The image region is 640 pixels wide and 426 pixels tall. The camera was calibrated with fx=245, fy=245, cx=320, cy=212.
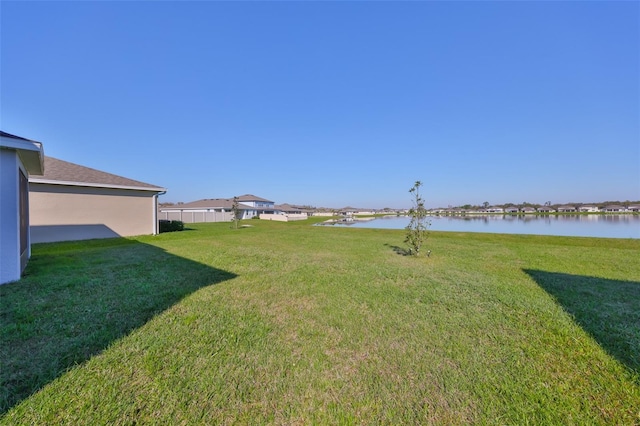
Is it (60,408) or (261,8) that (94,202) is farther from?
(60,408)

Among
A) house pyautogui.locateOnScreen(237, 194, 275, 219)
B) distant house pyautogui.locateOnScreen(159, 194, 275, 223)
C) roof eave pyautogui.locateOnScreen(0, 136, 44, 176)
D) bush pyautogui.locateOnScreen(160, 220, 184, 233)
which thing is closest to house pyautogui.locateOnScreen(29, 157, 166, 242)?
bush pyautogui.locateOnScreen(160, 220, 184, 233)

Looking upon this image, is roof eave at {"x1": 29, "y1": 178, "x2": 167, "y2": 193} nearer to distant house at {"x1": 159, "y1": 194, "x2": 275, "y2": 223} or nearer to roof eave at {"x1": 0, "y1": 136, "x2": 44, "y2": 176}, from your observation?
roof eave at {"x1": 0, "y1": 136, "x2": 44, "y2": 176}

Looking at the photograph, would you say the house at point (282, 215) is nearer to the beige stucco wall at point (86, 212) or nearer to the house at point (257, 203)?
the house at point (257, 203)

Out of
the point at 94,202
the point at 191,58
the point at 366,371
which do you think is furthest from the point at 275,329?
the point at 191,58

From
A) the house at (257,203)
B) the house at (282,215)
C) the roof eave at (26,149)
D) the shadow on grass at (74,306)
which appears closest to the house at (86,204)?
the shadow on grass at (74,306)

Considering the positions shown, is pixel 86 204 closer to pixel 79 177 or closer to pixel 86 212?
pixel 86 212

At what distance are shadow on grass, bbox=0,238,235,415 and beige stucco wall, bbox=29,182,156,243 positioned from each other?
4.91 m

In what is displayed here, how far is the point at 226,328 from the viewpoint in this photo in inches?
120

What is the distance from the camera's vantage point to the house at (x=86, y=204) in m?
10.3

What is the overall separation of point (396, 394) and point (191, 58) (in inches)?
650

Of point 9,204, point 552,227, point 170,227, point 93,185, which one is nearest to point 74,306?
point 9,204

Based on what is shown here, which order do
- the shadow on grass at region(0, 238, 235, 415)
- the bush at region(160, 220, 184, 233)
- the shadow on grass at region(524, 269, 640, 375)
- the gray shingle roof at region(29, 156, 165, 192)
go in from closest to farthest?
the shadow on grass at region(0, 238, 235, 415) → the shadow on grass at region(524, 269, 640, 375) → the gray shingle roof at region(29, 156, 165, 192) → the bush at region(160, 220, 184, 233)

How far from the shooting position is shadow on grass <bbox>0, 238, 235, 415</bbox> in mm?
2254

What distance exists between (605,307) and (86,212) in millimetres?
17033
